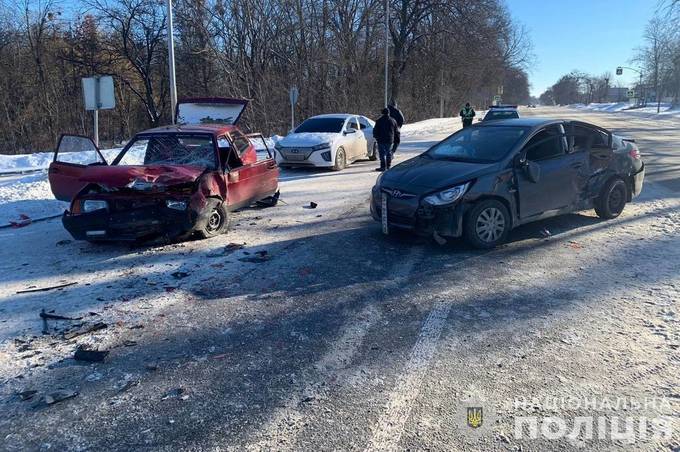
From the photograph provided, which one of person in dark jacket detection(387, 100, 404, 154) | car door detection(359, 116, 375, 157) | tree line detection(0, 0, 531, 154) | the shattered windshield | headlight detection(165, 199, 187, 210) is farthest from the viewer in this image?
tree line detection(0, 0, 531, 154)

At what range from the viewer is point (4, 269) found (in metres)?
6.16

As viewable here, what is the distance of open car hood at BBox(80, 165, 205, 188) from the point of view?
6.45 m

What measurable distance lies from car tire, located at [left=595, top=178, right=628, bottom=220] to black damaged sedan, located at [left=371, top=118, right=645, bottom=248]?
0.05 ft

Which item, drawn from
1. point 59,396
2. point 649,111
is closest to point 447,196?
point 59,396

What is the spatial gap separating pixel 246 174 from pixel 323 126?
7.52m

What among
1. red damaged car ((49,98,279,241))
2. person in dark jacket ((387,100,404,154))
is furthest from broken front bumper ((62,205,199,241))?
person in dark jacket ((387,100,404,154))

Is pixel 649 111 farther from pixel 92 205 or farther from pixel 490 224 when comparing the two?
pixel 92 205

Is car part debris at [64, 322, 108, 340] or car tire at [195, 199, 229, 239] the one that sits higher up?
car tire at [195, 199, 229, 239]

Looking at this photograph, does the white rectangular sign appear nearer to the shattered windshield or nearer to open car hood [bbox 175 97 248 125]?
open car hood [bbox 175 97 248 125]

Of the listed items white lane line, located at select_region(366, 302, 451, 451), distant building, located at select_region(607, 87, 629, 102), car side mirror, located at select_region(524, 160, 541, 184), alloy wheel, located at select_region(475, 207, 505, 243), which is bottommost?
white lane line, located at select_region(366, 302, 451, 451)

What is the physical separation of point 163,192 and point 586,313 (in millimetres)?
5057

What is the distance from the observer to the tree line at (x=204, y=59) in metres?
28.2

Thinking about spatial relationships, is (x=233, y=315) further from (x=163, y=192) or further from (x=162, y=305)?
(x=163, y=192)

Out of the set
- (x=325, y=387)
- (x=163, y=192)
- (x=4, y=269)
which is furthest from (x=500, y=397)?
(x=4, y=269)
